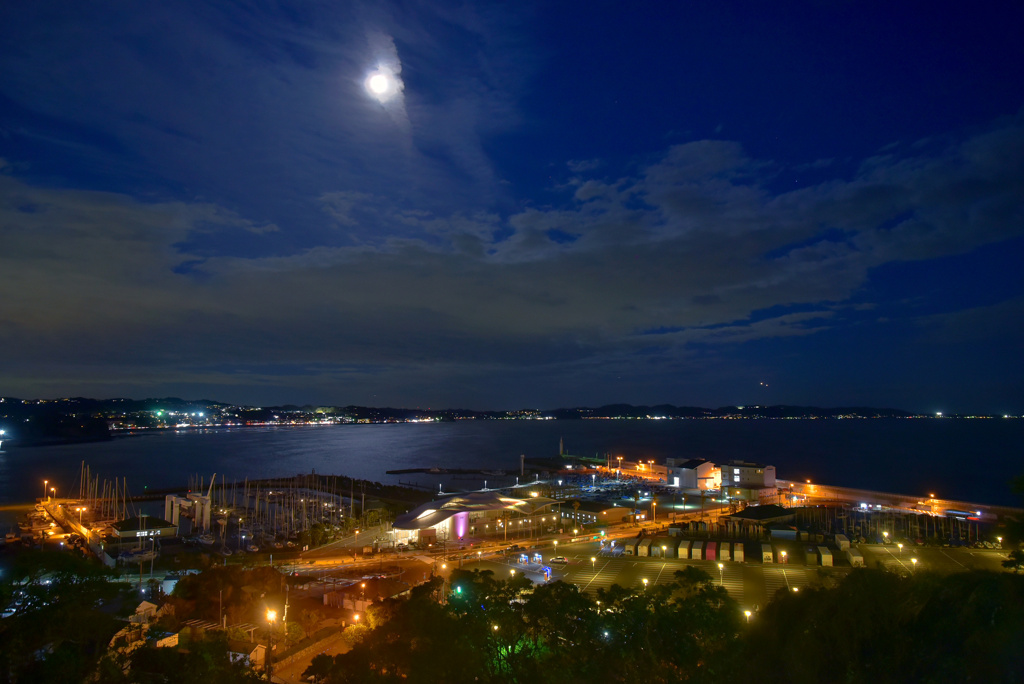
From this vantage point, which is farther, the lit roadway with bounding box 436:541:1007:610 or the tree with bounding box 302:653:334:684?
the lit roadway with bounding box 436:541:1007:610

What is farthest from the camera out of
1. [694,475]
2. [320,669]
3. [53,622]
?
[694,475]

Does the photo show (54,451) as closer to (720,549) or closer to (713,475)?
(713,475)

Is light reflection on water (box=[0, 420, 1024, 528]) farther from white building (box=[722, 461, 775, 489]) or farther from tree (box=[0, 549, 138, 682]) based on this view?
tree (box=[0, 549, 138, 682])

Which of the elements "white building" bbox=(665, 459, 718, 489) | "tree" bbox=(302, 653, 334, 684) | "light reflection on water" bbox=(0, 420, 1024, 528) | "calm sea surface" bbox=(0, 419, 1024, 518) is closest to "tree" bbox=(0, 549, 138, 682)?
"tree" bbox=(302, 653, 334, 684)

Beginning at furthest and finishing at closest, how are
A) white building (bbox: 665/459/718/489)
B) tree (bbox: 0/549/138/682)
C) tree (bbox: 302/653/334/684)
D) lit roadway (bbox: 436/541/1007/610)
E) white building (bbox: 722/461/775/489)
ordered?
white building (bbox: 665/459/718/489) → white building (bbox: 722/461/775/489) → lit roadway (bbox: 436/541/1007/610) → tree (bbox: 302/653/334/684) → tree (bbox: 0/549/138/682)

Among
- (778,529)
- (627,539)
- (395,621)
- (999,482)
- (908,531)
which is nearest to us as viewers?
(395,621)

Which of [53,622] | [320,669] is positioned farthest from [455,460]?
[53,622]

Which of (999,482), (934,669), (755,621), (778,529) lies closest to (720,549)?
(778,529)

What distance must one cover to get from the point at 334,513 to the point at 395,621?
61.1 ft

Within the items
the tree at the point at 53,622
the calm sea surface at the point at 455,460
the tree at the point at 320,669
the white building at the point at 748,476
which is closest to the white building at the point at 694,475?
the white building at the point at 748,476

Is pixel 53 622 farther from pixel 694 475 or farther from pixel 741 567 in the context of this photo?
pixel 694 475

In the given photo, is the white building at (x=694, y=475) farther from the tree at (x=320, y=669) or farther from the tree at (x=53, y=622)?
the tree at (x=53, y=622)

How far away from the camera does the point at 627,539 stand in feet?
51.2

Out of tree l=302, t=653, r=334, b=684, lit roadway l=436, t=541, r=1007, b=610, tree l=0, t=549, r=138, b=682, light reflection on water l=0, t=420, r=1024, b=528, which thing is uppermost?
tree l=0, t=549, r=138, b=682
